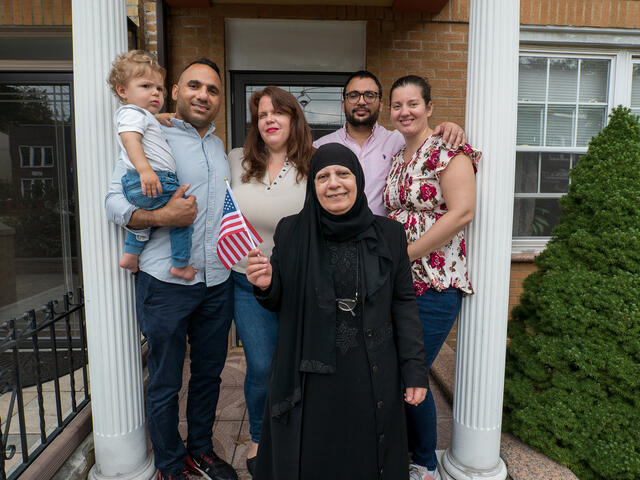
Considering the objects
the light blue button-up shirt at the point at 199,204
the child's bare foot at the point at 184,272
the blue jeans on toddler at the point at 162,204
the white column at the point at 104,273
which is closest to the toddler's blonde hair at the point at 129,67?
the white column at the point at 104,273

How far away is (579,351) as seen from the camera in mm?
2613

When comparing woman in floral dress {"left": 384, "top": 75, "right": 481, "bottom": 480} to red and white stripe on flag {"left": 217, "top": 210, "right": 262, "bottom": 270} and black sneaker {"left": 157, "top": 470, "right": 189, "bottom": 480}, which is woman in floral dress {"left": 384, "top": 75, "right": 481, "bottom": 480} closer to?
red and white stripe on flag {"left": 217, "top": 210, "right": 262, "bottom": 270}

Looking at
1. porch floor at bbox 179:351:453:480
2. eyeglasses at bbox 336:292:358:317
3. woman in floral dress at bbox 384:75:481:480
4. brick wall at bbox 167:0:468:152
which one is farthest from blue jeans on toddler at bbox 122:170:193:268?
brick wall at bbox 167:0:468:152

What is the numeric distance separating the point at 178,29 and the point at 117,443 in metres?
3.81

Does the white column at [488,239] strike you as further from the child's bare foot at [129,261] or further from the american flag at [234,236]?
the child's bare foot at [129,261]

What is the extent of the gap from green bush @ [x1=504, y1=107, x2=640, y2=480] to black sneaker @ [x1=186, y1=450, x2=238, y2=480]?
1.83m

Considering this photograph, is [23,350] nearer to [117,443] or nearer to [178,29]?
[117,443]

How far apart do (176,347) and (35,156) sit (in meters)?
3.31

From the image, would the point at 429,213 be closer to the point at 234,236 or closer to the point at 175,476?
the point at 234,236

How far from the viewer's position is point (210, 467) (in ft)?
8.30

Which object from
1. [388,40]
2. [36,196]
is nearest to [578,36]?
[388,40]

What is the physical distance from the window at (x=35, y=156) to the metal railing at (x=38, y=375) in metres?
1.59

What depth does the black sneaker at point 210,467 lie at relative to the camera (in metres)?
2.52

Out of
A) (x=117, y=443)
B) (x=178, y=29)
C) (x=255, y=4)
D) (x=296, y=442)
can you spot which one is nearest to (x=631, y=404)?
(x=296, y=442)
